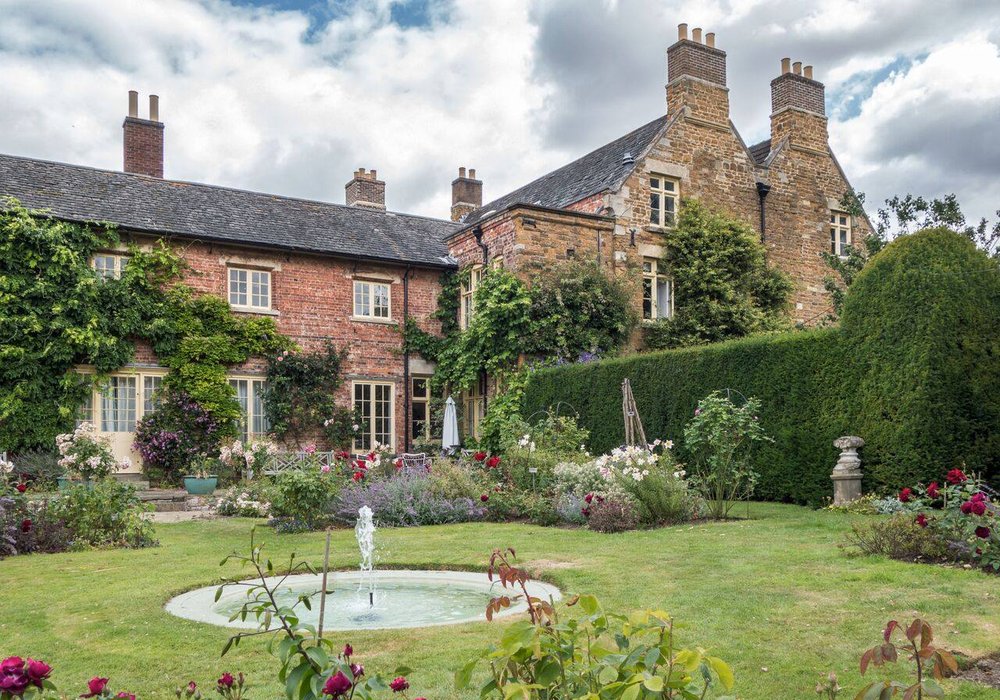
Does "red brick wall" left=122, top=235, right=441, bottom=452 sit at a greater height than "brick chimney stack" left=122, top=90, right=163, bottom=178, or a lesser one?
lesser

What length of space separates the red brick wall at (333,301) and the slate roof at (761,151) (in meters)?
10.3

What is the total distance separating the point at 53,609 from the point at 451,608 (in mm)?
3061

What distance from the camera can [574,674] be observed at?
2408 millimetres

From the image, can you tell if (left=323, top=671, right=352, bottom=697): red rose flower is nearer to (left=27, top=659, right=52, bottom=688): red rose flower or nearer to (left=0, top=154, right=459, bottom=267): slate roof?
(left=27, top=659, right=52, bottom=688): red rose flower

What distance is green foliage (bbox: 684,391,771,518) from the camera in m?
11.4

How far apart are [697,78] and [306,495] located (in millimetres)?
15511

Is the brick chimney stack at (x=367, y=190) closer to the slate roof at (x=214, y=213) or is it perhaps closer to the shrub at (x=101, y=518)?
the slate roof at (x=214, y=213)

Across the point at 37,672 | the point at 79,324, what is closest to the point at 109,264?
the point at 79,324

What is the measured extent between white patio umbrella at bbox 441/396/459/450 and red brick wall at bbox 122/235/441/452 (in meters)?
2.02

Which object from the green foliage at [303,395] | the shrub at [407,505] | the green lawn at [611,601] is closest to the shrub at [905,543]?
the green lawn at [611,601]

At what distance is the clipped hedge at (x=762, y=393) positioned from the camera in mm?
12062

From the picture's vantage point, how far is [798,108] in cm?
2358

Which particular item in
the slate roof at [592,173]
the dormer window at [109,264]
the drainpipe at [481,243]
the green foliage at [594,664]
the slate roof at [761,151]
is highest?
the slate roof at [761,151]

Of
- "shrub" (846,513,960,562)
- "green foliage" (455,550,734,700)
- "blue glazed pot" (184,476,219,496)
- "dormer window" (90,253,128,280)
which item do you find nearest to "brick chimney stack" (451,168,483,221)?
"dormer window" (90,253,128,280)
